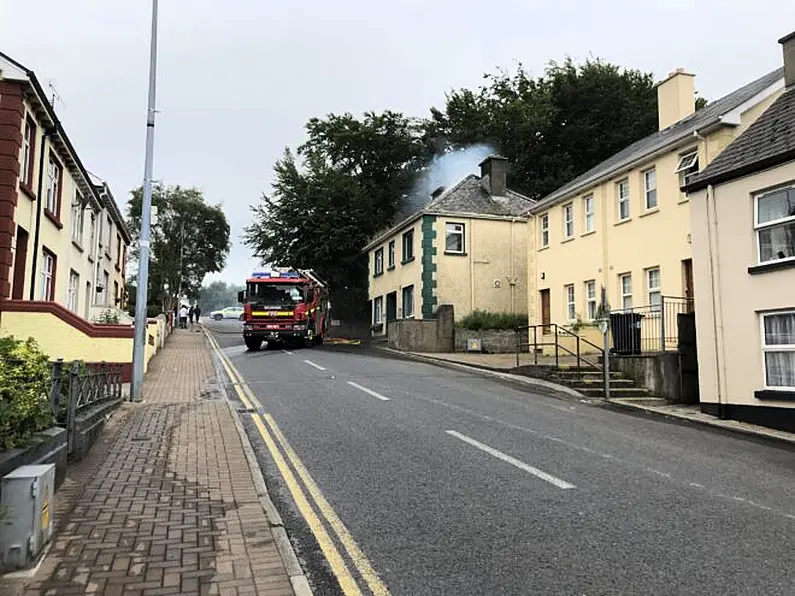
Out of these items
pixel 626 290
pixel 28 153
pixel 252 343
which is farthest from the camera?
pixel 252 343

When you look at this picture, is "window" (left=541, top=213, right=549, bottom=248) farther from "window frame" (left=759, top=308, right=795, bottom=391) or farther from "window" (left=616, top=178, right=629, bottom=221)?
"window frame" (left=759, top=308, right=795, bottom=391)

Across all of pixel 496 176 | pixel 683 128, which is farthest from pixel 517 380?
pixel 496 176

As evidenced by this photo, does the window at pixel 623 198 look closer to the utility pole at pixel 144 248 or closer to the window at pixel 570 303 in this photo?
the window at pixel 570 303

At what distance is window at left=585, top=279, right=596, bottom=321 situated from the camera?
23.1m

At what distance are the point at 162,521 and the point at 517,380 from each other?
44.0 feet

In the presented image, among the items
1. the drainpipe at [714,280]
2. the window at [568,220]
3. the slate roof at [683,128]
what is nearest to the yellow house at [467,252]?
the slate roof at [683,128]

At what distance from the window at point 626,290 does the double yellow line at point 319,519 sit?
1441cm

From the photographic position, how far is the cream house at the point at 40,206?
49.2 feet

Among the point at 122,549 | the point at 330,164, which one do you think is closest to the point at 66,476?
the point at 122,549

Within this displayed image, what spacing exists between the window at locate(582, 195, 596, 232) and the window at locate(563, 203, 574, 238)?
0.84 m

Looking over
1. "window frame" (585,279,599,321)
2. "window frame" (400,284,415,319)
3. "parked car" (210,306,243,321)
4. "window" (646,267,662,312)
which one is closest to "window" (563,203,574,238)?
"window frame" (585,279,599,321)

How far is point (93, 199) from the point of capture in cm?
2450

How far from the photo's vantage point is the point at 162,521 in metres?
5.63

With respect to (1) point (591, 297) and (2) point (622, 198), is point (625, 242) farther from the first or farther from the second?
(1) point (591, 297)
